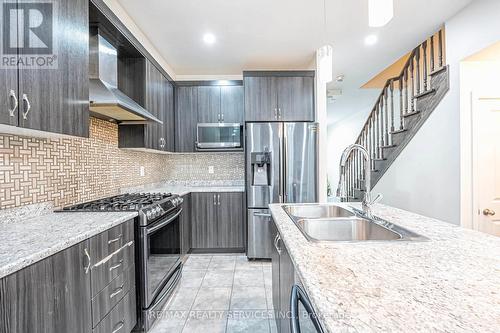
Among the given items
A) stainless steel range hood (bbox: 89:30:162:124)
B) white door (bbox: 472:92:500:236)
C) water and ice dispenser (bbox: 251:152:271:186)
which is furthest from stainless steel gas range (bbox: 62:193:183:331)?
white door (bbox: 472:92:500:236)

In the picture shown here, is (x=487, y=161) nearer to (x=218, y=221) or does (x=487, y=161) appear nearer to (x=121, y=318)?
(x=218, y=221)

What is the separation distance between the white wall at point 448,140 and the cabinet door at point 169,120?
3.18 metres

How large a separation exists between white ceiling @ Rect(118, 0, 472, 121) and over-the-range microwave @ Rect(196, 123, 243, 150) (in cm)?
89

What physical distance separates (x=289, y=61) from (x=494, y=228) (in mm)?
2988

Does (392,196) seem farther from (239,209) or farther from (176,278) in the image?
(176,278)

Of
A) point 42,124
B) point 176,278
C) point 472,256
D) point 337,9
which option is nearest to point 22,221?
point 42,124

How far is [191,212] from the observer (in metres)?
3.45

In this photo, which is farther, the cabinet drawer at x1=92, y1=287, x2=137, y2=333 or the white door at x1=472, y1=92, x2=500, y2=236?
the white door at x1=472, y1=92, x2=500, y2=236

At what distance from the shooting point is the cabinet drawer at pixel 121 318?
145 centimetres

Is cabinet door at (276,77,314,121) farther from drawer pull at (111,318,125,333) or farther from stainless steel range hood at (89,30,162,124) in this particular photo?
drawer pull at (111,318,125,333)

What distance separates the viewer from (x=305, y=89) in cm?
342

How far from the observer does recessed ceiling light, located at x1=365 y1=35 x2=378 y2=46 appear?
2.89 metres

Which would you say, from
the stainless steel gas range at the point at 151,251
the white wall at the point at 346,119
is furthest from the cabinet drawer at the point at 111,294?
the white wall at the point at 346,119

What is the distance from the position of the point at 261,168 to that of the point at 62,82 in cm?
229
